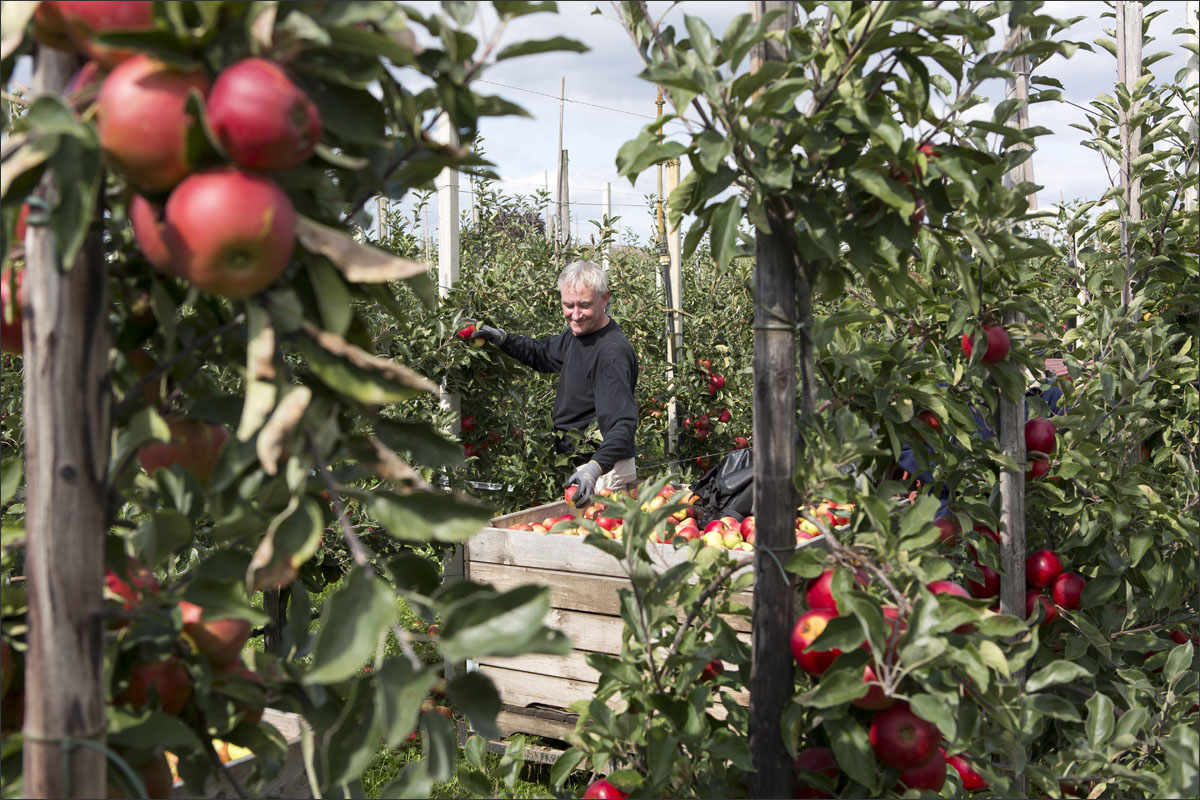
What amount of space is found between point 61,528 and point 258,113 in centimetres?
39

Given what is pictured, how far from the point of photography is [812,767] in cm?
153

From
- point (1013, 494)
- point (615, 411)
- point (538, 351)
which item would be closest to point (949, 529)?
point (1013, 494)

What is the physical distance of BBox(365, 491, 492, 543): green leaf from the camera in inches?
31.4

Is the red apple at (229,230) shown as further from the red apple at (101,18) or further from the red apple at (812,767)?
the red apple at (812,767)

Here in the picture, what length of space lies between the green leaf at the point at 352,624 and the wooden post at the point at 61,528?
8.3 inches

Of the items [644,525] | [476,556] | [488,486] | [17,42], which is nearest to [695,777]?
[644,525]

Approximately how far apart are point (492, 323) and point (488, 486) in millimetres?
729

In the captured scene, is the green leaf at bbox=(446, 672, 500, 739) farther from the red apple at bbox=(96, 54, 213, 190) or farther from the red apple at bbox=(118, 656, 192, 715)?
the red apple at bbox=(96, 54, 213, 190)

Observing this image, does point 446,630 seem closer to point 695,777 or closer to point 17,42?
point 17,42

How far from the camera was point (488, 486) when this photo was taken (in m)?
4.33

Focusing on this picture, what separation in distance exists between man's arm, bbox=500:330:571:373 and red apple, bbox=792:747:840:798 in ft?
9.94

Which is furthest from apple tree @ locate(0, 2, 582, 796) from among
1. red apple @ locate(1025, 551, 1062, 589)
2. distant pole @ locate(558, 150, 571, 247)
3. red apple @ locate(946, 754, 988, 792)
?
distant pole @ locate(558, 150, 571, 247)

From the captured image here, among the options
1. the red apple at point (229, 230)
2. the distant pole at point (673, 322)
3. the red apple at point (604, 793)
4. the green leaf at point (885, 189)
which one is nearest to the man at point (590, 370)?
the distant pole at point (673, 322)

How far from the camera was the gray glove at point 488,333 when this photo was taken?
4.15 meters
